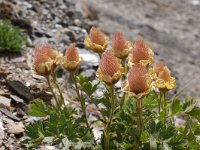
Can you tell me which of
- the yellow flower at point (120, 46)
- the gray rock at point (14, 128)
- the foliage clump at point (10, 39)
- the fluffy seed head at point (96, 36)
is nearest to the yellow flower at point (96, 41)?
the fluffy seed head at point (96, 36)

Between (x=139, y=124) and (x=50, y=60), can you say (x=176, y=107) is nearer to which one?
(x=139, y=124)

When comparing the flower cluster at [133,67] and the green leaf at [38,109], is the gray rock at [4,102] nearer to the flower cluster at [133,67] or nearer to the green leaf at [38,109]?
the green leaf at [38,109]

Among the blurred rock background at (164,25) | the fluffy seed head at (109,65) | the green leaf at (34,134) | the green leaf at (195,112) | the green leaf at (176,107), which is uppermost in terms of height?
the fluffy seed head at (109,65)

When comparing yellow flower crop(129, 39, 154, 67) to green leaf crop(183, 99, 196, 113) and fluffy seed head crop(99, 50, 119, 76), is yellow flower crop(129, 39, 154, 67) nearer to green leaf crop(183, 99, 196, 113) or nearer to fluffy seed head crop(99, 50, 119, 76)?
fluffy seed head crop(99, 50, 119, 76)

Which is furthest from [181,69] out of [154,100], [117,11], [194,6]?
[154,100]

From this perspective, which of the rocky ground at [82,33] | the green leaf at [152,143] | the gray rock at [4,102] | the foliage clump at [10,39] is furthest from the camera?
the foliage clump at [10,39]

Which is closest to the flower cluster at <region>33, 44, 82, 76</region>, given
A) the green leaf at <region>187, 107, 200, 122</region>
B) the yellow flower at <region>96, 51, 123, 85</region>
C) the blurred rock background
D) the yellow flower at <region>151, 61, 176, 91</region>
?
the yellow flower at <region>96, 51, 123, 85</region>

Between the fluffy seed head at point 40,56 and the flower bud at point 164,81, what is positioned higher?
the fluffy seed head at point 40,56
